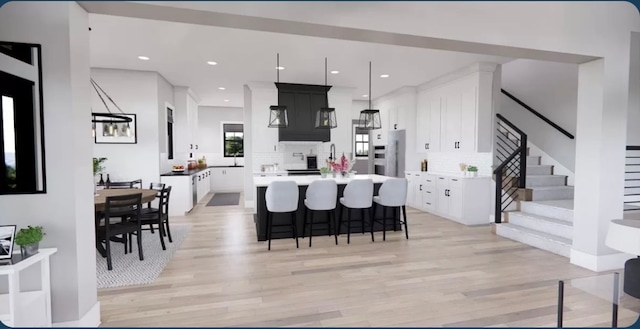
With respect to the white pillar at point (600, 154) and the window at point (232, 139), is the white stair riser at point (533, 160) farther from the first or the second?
the window at point (232, 139)

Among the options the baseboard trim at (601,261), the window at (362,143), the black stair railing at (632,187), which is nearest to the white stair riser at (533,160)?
the black stair railing at (632,187)

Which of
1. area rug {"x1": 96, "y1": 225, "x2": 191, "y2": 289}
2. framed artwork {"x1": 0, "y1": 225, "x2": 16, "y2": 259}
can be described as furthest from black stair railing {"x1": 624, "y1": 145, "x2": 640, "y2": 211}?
framed artwork {"x1": 0, "y1": 225, "x2": 16, "y2": 259}

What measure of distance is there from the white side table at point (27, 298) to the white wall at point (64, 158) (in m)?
0.07

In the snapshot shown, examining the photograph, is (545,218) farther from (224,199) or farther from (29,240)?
(224,199)

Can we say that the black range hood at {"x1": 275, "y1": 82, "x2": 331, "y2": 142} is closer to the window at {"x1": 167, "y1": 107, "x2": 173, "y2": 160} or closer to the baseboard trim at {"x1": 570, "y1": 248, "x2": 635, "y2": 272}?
the window at {"x1": 167, "y1": 107, "x2": 173, "y2": 160}

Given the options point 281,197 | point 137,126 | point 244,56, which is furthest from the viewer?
point 137,126

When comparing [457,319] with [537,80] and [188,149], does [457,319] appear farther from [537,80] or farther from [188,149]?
[188,149]

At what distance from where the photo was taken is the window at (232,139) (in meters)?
10.5

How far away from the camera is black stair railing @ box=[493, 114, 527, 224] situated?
4965 millimetres

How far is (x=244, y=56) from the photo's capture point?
16.4ft

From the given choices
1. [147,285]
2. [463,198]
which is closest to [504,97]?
[463,198]

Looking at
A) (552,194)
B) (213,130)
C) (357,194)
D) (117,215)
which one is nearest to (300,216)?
(357,194)

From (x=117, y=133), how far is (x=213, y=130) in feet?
14.9

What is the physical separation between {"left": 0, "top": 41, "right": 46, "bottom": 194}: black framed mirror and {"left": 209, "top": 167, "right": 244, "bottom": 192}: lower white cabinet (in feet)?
25.9
